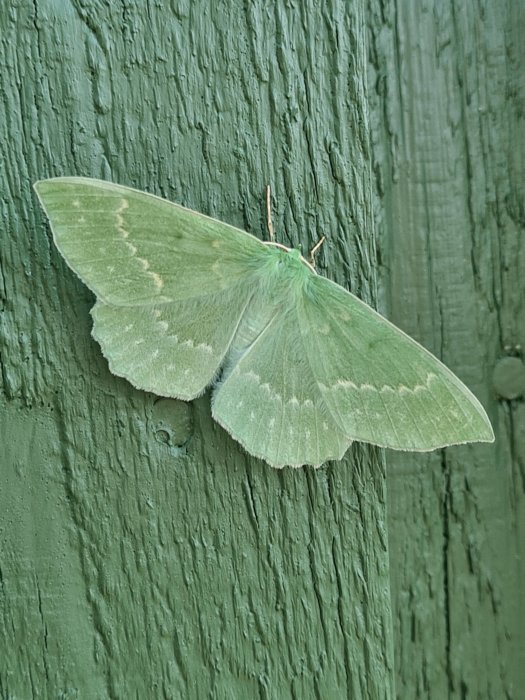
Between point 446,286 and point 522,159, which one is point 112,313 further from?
point 522,159

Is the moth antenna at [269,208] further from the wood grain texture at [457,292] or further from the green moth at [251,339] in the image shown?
the wood grain texture at [457,292]

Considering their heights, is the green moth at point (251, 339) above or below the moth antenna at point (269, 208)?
below

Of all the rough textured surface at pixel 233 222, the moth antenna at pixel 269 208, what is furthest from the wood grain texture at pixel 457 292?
the moth antenna at pixel 269 208

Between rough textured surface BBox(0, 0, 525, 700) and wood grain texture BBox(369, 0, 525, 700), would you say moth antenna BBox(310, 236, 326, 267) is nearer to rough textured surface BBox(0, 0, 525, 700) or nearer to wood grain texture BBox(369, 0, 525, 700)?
rough textured surface BBox(0, 0, 525, 700)

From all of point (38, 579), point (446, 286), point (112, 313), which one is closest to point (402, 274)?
point (446, 286)

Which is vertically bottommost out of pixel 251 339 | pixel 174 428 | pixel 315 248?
pixel 174 428

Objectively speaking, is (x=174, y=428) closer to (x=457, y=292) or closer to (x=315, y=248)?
(x=315, y=248)

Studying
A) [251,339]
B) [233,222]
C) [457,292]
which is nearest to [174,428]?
[251,339]
